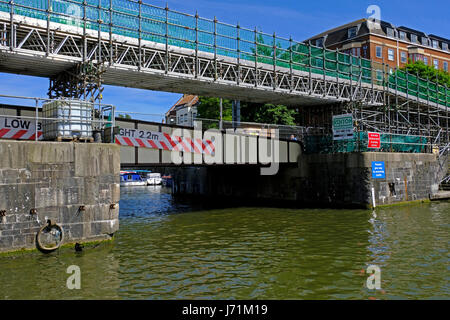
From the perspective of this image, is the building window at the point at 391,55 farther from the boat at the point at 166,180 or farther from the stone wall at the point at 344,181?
the stone wall at the point at 344,181

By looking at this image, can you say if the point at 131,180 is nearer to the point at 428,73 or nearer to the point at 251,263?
the point at 428,73

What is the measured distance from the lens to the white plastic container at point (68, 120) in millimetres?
13398

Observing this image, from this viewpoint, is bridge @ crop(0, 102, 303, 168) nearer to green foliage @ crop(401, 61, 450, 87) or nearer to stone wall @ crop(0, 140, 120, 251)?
stone wall @ crop(0, 140, 120, 251)

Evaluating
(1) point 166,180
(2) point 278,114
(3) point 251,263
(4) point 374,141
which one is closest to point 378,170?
(4) point 374,141

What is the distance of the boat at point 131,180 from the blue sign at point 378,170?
4561 cm

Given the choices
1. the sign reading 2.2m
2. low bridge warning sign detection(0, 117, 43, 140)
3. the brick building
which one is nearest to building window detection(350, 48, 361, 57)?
the brick building

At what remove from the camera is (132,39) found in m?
21.6

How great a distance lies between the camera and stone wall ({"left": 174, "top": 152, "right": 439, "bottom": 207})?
24234 millimetres

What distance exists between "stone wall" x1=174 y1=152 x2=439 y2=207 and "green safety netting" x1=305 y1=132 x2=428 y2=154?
3.61 feet

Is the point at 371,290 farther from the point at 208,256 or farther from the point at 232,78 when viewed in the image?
the point at 232,78

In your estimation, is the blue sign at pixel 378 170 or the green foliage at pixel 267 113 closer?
the blue sign at pixel 378 170

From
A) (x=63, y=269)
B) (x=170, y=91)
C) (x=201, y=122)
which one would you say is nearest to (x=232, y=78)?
(x=170, y=91)

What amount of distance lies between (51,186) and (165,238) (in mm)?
5037

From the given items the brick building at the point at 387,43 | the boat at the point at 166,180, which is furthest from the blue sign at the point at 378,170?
the boat at the point at 166,180
